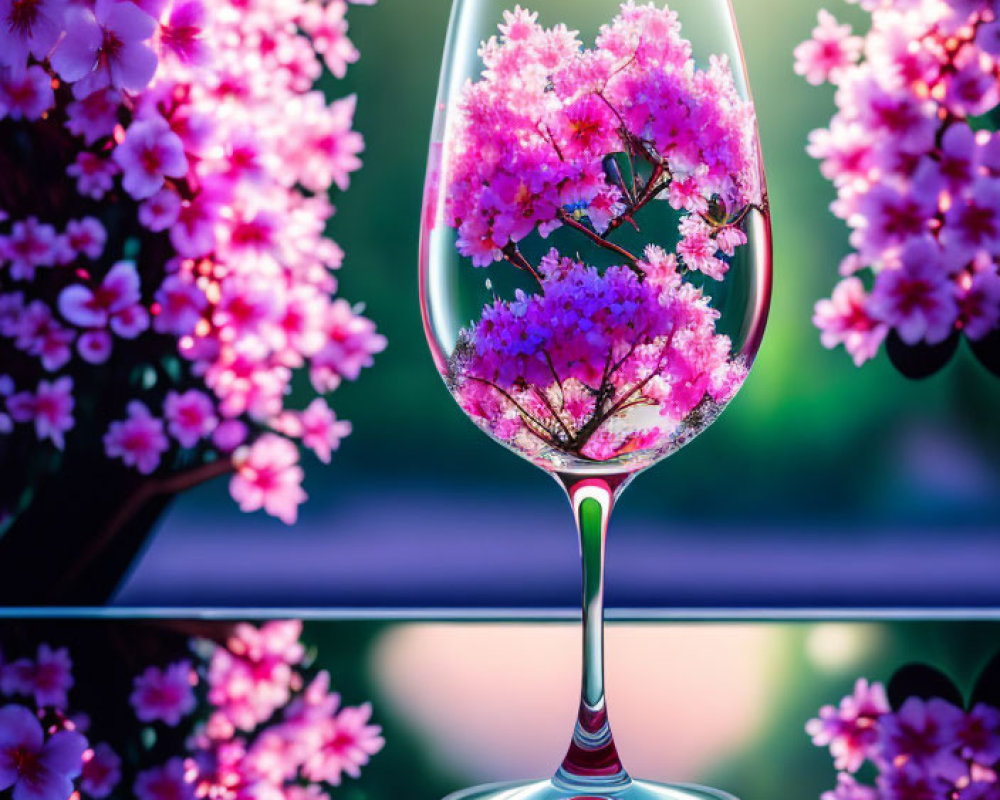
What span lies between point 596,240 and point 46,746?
41 centimetres

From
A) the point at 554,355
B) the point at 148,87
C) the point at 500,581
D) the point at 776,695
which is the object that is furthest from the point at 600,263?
the point at 148,87

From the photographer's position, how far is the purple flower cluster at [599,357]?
0.46m

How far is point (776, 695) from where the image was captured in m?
0.68

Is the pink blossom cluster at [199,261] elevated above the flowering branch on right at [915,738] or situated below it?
above

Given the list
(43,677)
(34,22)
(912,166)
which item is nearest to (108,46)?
(34,22)

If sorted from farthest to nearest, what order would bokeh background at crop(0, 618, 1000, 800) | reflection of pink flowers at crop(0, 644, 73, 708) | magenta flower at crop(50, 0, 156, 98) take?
1. magenta flower at crop(50, 0, 156, 98)
2. reflection of pink flowers at crop(0, 644, 73, 708)
3. bokeh background at crop(0, 618, 1000, 800)

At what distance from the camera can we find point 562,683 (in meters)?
0.73

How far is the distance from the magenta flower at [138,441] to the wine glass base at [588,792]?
58 centimetres

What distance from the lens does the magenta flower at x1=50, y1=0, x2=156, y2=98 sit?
85cm

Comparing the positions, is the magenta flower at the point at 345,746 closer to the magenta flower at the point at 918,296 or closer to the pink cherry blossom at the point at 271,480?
the pink cherry blossom at the point at 271,480

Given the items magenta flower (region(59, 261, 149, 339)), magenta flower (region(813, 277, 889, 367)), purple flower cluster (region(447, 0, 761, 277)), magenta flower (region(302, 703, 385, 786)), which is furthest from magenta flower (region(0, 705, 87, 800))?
magenta flower (region(813, 277, 889, 367))

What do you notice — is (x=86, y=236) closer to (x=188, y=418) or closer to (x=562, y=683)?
(x=188, y=418)

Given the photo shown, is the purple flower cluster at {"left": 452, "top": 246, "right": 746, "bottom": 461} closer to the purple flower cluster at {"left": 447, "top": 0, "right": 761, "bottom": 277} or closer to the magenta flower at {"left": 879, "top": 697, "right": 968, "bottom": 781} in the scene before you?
the purple flower cluster at {"left": 447, "top": 0, "right": 761, "bottom": 277}

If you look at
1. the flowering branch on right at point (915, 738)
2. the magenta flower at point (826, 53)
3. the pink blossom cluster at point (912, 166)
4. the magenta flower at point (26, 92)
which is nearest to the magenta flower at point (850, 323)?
the pink blossom cluster at point (912, 166)
